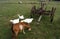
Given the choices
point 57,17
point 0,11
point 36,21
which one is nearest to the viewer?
point 36,21

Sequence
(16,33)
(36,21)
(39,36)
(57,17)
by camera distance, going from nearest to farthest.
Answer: (16,33) < (39,36) < (36,21) < (57,17)

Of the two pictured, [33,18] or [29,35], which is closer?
[29,35]

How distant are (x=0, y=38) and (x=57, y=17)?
2.95 ft

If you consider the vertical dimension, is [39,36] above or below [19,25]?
below

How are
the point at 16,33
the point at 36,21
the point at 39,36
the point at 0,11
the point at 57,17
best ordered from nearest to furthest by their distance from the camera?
the point at 16,33
the point at 39,36
the point at 36,21
the point at 57,17
the point at 0,11

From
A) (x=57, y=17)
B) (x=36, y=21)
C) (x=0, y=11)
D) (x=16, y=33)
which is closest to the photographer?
(x=16, y=33)

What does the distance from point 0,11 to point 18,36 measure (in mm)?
796

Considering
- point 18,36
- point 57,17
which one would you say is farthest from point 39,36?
point 57,17

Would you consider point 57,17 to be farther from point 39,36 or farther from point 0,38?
point 0,38

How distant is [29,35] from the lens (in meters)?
1.74

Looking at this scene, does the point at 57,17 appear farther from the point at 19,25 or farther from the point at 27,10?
the point at 19,25

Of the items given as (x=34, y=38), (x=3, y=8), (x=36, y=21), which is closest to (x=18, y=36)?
(x=34, y=38)

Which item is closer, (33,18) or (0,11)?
(33,18)

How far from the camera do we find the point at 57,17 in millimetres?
2180
